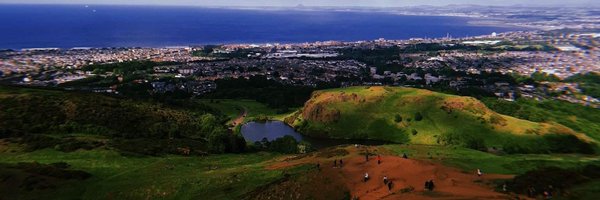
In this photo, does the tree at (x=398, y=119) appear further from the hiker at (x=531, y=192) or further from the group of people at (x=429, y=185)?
the hiker at (x=531, y=192)

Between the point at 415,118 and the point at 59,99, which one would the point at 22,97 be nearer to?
the point at 59,99

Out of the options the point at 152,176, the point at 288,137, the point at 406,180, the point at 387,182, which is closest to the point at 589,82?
the point at 288,137

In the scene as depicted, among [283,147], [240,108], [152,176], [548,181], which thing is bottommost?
[240,108]

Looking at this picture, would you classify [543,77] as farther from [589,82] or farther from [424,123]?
[424,123]

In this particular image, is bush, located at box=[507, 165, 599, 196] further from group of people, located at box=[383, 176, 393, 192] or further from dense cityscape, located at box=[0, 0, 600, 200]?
group of people, located at box=[383, 176, 393, 192]

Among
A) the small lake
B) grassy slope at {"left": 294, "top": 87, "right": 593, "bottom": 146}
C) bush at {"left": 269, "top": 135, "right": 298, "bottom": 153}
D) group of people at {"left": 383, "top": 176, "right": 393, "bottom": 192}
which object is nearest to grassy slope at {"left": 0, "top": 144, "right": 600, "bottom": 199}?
group of people at {"left": 383, "top": 176, "right": 393, "bottom": 192}

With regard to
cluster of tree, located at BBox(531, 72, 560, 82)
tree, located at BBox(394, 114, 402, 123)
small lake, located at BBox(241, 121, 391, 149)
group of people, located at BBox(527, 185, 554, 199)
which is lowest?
small lake, located at BBox(241, 121, 391, 149)
